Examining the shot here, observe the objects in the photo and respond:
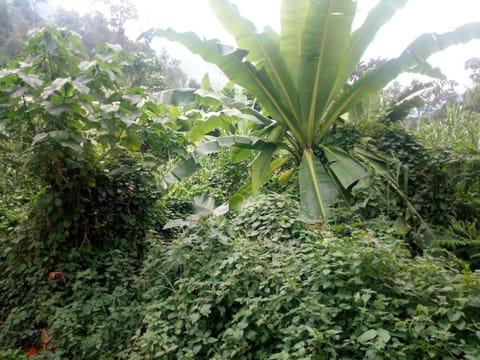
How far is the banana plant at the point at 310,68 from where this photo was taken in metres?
3.33

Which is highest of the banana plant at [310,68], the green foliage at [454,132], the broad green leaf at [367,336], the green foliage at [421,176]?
the banana plant at [310,68]

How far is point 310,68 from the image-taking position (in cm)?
355

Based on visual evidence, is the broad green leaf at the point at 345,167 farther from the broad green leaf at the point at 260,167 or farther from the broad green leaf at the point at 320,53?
the broad green leaf at the point at 260,167

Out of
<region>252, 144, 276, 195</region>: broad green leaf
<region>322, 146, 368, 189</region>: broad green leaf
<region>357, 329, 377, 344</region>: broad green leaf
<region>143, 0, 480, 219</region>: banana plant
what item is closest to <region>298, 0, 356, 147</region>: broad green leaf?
<region>143, 0, 480, 219</region>: banana plant

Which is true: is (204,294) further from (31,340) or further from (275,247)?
(31,340)

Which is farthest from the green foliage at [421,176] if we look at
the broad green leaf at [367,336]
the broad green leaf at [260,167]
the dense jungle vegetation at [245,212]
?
the broad green leaf at [367,336]

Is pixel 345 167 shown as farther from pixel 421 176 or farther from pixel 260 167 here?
pixel 260 167

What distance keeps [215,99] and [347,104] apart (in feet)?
5.07

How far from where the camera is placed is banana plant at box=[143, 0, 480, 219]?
333cm

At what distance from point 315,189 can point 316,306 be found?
1.83 meters

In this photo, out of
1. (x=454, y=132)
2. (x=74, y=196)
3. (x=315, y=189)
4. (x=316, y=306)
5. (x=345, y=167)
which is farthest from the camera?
(x=454, y=132)

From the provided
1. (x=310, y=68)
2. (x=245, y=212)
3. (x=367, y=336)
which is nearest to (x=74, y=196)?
(x=245, y=212)

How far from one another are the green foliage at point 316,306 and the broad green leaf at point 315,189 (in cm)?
81

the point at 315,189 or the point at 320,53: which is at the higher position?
the point at 320,53
